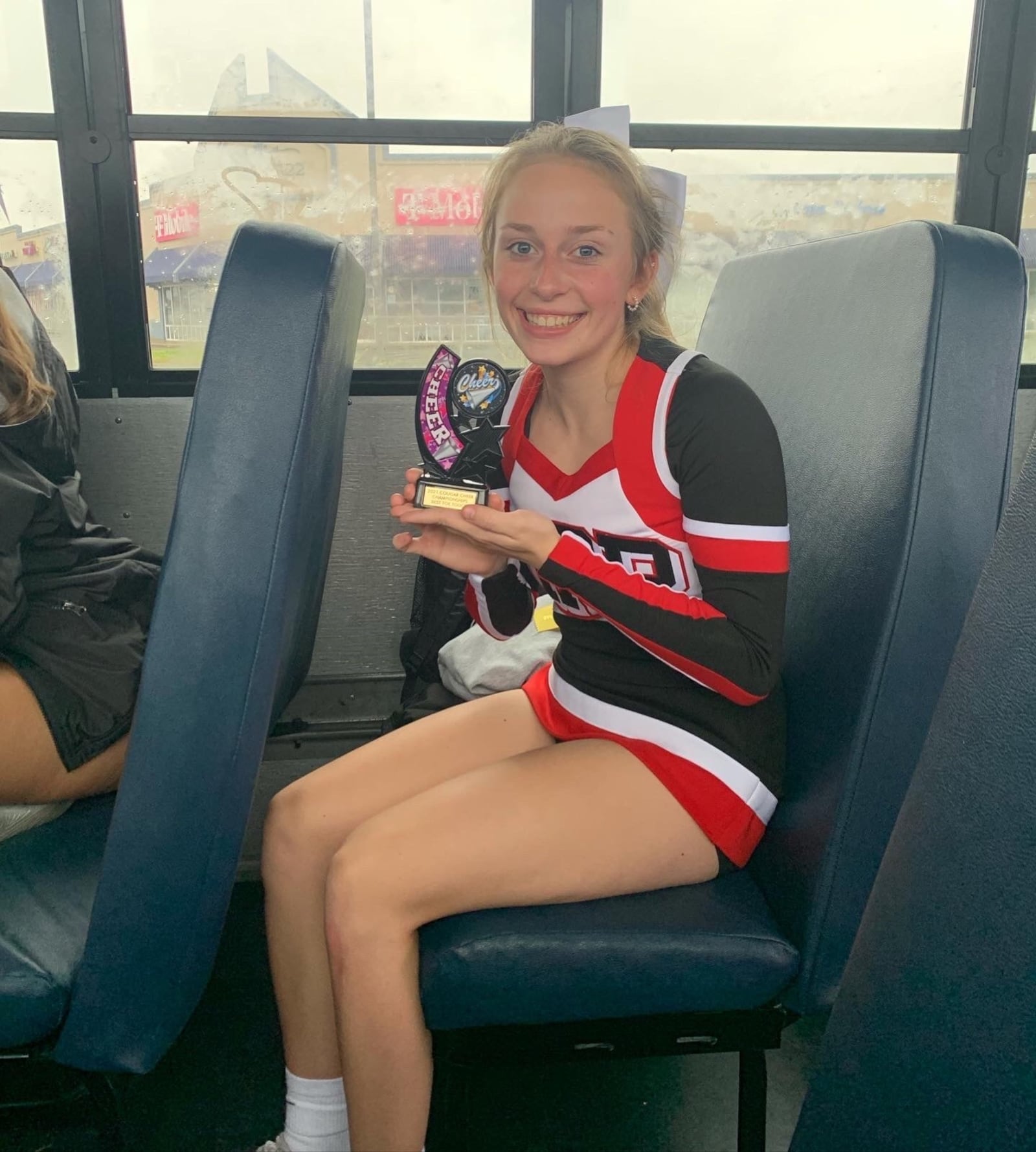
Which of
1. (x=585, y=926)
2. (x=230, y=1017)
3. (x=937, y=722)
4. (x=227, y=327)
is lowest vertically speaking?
(x=230, y=1017)

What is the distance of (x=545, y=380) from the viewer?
129cm

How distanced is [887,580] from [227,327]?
0.68m

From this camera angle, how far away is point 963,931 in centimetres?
45

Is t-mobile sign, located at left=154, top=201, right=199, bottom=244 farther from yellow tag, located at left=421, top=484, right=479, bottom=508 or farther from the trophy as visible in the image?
yellow tag, located at left=421, top=484, right=479, bottom=508

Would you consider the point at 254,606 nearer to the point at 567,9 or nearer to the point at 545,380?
the point at 545,380

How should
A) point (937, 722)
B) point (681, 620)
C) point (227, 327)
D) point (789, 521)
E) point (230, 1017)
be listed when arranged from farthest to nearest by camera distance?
point (230, 1017), point (789, 521), point (681, 620), point (227, 327), point (937, 722)

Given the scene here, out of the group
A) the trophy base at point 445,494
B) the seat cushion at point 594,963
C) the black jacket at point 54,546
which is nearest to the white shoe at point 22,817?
the black jacket at point 54,546

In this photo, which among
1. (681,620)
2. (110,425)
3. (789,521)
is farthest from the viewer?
(110,425)

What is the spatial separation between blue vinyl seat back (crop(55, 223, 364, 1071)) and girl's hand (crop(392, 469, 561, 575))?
0.17m

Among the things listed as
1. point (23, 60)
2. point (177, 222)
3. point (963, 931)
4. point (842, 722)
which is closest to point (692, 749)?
point (842, 722)

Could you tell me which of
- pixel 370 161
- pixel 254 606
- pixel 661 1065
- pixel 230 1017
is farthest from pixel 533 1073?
pixel 370 161

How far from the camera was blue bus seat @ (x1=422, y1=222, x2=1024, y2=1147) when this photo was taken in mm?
964

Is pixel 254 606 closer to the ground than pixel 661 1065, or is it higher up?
higher up

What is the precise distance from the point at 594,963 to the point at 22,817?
2.25 feet
